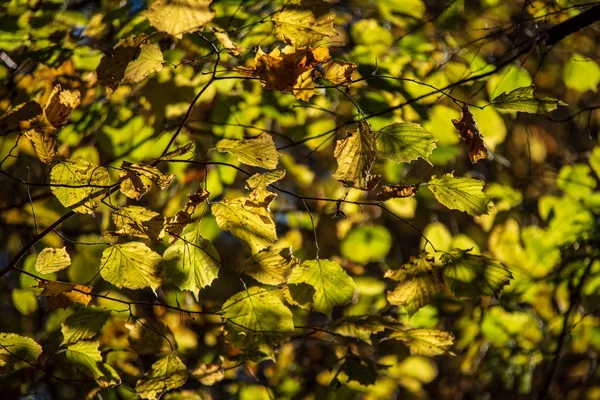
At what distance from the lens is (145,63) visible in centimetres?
92

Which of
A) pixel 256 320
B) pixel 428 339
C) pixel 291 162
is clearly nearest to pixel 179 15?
pixel 256 320

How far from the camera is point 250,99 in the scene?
1.45m

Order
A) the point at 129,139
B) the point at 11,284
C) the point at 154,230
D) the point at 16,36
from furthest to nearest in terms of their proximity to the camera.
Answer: the point at 11,284 < the point at 129,139 < the point at 16,36 < the point at 154,230

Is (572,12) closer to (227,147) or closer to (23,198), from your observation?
(227,147)

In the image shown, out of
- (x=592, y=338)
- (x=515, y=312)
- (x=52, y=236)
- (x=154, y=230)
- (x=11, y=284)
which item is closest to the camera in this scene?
(x=154, y=230)

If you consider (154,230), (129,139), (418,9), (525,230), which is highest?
(418,9)

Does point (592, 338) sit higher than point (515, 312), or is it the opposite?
point (515, 312)

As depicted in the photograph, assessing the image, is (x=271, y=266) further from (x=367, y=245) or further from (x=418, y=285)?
(x=367, y=245)

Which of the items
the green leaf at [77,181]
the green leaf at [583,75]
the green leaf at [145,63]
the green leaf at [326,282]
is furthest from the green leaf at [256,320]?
the green leaf at [583,75]

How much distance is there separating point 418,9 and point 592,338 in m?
1.43

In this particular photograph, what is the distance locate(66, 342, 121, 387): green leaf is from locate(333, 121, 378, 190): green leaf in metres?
0.55

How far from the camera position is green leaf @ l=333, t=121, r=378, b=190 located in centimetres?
85

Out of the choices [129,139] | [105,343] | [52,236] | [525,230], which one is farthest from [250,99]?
[525,230]

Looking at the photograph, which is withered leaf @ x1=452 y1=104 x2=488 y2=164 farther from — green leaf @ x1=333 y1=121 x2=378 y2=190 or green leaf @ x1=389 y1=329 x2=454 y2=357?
green leaf @ x1=389 y1=329 x2=454 y2=357
